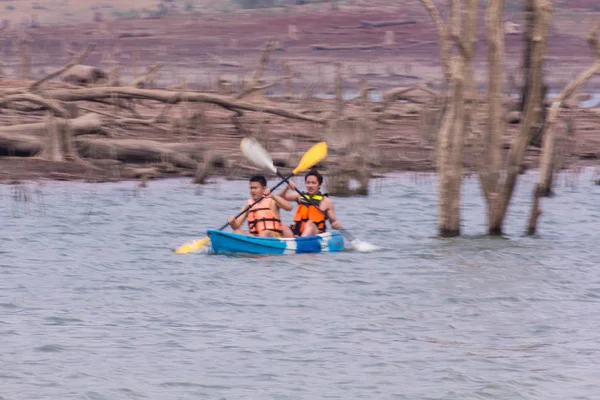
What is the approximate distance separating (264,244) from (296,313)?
3.17 metres

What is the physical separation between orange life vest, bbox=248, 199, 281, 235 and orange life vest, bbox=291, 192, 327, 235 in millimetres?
421

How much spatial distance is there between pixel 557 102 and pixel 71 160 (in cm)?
1042

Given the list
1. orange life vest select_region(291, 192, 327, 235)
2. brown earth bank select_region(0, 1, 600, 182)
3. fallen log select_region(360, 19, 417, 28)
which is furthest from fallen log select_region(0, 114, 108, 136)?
fallen log select_region(360, 19, 417, 28)

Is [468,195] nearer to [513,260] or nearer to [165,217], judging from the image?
[165,217]

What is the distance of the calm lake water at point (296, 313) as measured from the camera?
973 cm

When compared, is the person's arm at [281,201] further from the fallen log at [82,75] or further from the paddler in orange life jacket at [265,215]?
the fallen log at [82,75]

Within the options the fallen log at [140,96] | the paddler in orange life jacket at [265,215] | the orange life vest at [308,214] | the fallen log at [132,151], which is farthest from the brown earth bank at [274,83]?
the paddler in orange life jacket at [265,215]

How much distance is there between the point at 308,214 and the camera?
16.4 m

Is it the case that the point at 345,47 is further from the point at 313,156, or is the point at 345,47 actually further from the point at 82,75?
the point at 313,156

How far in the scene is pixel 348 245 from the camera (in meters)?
16.9

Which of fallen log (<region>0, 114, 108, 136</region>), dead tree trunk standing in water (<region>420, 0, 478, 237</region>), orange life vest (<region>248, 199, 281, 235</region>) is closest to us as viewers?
dead tree trunk standing in water (<region>420, 0, 478, 237</region>)

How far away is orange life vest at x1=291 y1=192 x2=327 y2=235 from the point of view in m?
16.2

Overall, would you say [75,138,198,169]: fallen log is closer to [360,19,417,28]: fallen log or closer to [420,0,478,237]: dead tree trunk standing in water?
[420,0,478,237]: dead tree trunk standing in water

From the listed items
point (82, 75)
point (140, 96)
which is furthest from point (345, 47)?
point (140, 96)
